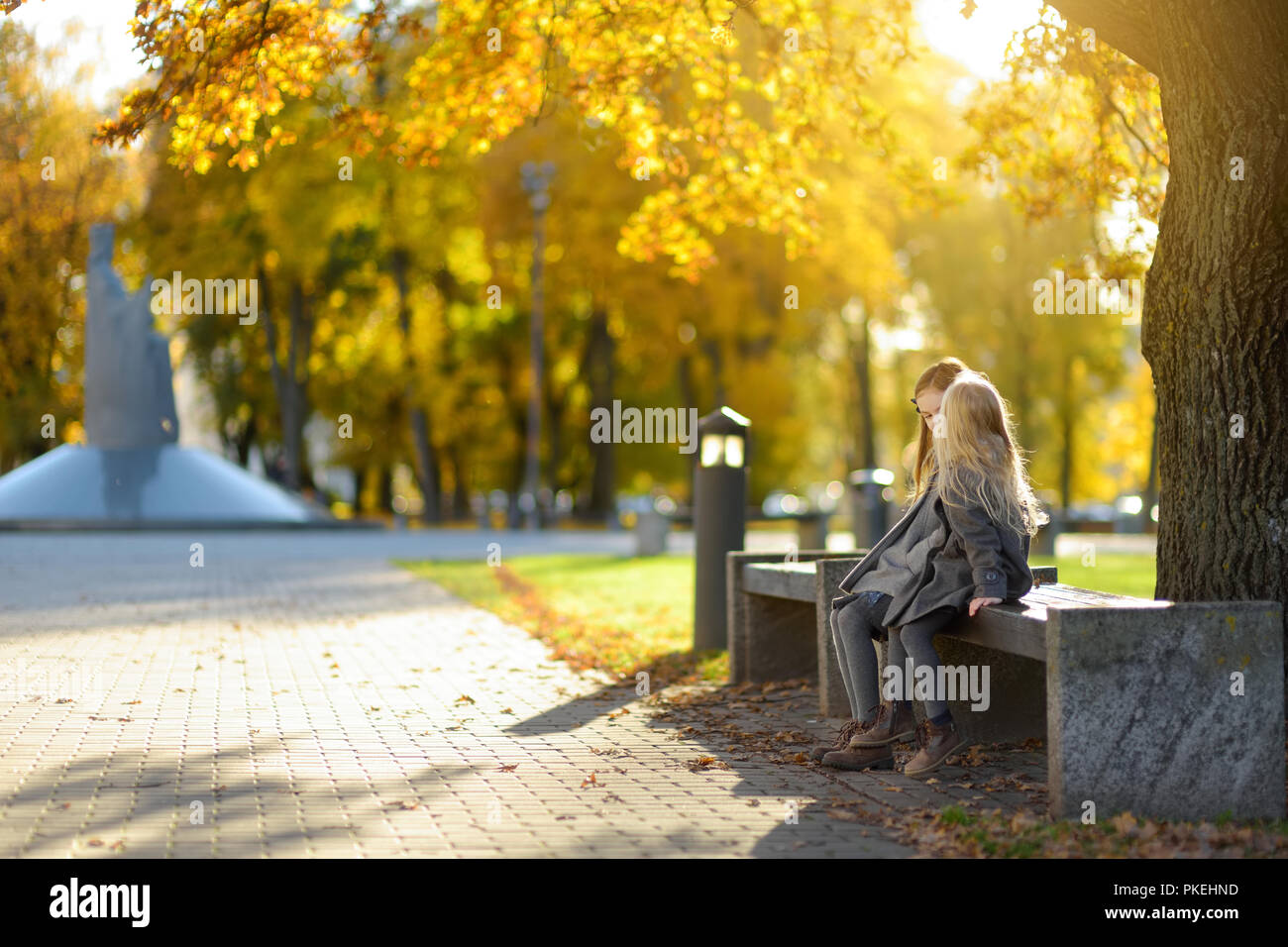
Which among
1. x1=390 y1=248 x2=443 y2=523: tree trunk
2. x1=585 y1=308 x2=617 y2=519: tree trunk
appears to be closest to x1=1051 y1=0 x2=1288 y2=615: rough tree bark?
x1=585 y1=308 x2=617 y2=519: tree trunk

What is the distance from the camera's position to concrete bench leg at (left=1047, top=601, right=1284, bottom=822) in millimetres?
5773

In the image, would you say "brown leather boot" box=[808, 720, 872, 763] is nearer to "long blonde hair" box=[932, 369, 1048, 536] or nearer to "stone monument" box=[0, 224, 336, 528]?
"long blonde hair" box=[932, 369, 1048, 536]

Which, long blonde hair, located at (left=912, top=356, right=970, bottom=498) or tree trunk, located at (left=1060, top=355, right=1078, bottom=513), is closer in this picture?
long blonde hair, located at (left=912, top=356, right=970, bottom=498)

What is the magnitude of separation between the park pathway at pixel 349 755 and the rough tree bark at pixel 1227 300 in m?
1.97

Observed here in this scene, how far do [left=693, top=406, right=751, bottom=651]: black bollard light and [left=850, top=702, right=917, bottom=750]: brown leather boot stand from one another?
4.51 meters

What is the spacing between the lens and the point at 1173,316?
24.3ft

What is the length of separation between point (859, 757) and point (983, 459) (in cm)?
142

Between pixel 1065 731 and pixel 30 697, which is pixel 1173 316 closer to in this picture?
pixel 1065 731

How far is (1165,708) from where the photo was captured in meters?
5.81

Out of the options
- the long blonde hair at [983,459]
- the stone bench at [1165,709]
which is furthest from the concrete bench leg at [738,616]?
the stone bench at [1165,709]

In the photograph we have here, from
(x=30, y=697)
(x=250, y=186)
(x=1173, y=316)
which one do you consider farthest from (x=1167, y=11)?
(x=250, y=186)

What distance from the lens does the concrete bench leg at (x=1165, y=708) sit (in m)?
5.77

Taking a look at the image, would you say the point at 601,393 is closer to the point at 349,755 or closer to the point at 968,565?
the point at 349,755
